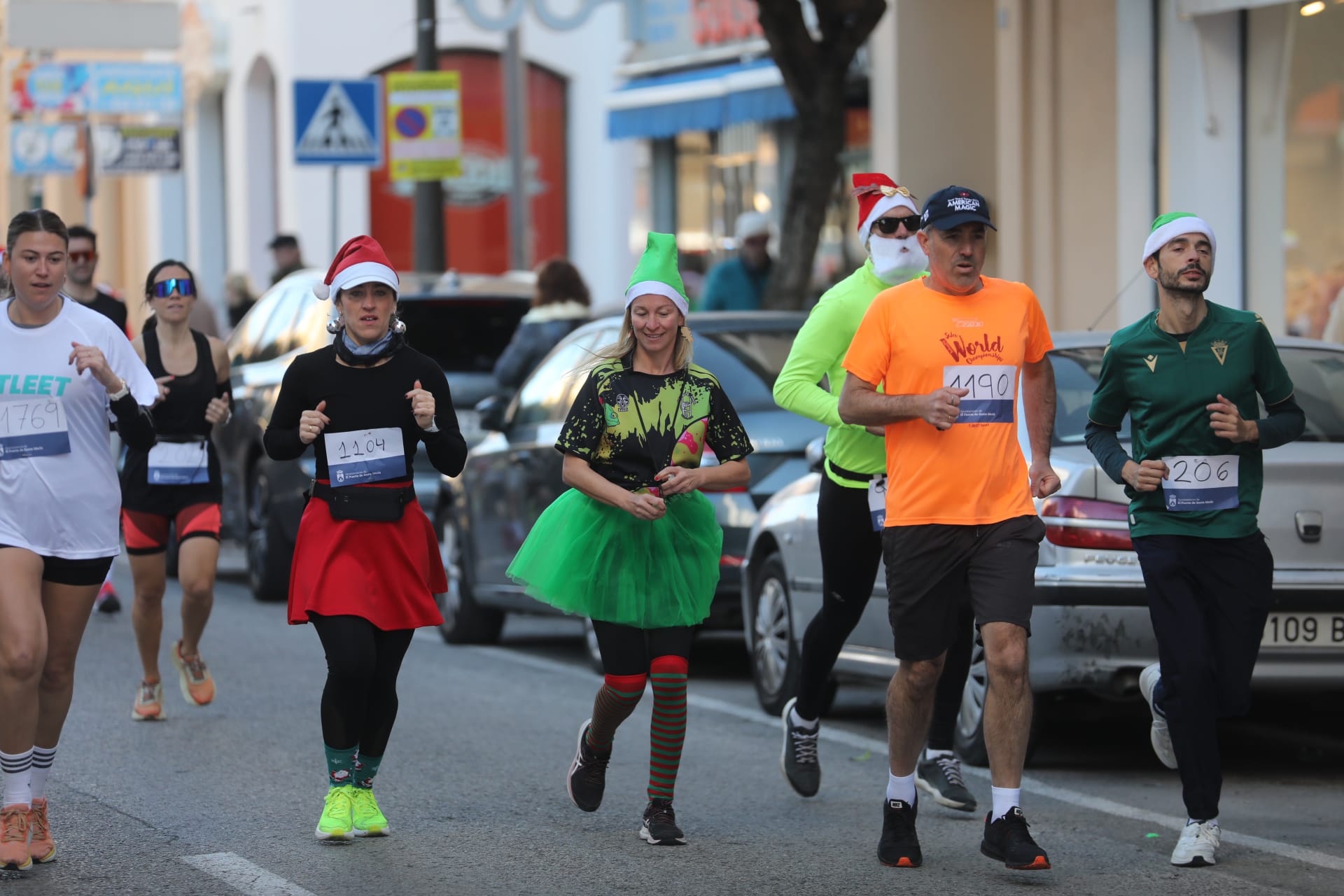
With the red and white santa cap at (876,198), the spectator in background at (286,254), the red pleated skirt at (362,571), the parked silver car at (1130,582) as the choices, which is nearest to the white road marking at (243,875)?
the red pleated skirt at (362,571)

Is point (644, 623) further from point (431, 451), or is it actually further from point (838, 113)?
point (838, 113)

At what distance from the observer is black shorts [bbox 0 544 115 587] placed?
22.8 feet

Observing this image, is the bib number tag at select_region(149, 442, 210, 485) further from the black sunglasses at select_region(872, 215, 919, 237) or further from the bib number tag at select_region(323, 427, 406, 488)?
the black sunglasses at select_region(872, 215, 919, 237)

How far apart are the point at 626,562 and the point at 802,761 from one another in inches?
46.9

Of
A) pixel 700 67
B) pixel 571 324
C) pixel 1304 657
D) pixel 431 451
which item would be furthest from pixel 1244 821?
pixel 700 67

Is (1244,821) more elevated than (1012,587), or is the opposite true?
(1012,587)

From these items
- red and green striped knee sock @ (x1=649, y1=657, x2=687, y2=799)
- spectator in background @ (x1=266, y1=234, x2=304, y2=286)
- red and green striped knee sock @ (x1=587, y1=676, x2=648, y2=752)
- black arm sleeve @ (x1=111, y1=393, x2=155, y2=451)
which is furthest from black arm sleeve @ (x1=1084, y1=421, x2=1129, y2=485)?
spectator in background @ (x1=266, y1=234, x2=304, y2=286)

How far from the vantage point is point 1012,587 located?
6.74 meters

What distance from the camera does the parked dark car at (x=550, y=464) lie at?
10.9 metres

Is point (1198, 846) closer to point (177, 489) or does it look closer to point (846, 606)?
point (846, 606)

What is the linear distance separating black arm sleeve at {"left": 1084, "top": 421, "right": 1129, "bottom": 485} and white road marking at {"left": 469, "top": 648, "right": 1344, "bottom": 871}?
3.93 ft

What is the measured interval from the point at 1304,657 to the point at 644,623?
A: 239 cm

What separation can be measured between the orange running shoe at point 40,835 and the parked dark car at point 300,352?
744 centimetres

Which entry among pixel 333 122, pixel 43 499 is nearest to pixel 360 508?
pixel 43 499
